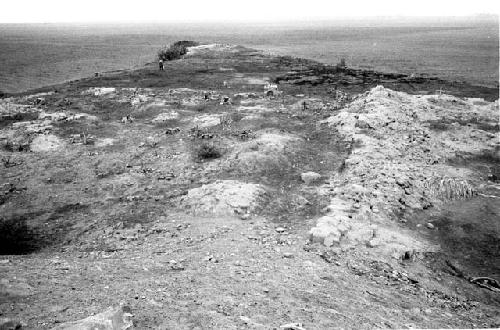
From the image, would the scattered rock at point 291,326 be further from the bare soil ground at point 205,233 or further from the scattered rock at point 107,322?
the scattered rock at point 107,322

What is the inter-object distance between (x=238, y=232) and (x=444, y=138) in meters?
8.96

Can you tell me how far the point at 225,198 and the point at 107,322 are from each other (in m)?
5.18

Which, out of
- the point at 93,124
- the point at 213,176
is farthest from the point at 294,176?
the point at 93,124

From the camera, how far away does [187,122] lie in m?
16.0

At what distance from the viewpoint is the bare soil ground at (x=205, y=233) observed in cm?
579

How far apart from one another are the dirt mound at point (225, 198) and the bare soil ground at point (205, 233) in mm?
42

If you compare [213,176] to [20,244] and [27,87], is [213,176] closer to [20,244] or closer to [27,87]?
[20,244]

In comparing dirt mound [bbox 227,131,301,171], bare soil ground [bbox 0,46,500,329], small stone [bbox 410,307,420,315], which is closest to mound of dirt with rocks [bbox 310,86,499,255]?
bare soil ground [bbox 0,46,500,329]

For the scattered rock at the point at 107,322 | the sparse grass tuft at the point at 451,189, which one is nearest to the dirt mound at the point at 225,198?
the scattered rock at the point at 107,322

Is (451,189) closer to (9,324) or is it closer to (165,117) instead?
(9,324)

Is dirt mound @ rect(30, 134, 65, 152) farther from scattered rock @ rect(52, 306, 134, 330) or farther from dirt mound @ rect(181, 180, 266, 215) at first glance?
scattered rock @ rect(52, 306, 134, 330)

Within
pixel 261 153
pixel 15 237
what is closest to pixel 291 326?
pixel 15 237

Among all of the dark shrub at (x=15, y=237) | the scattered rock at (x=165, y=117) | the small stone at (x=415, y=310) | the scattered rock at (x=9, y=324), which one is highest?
the scattered rock at (x=165, y=117)

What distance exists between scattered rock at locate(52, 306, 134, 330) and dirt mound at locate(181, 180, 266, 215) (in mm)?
4285
